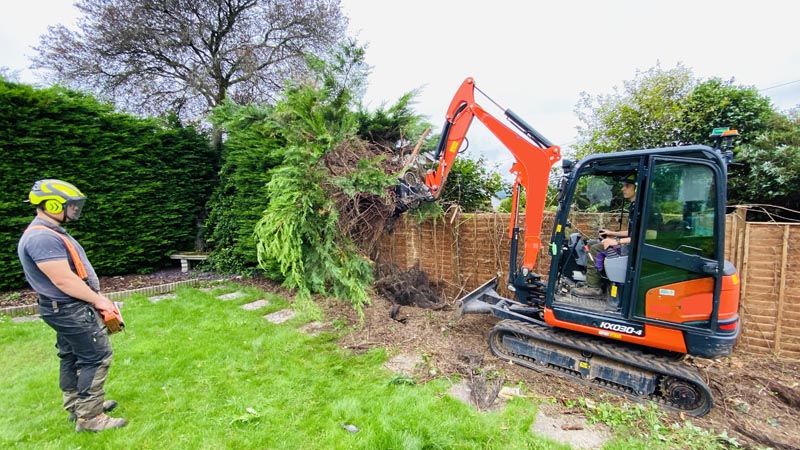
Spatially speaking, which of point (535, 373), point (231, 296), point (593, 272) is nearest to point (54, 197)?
point (231, 296)

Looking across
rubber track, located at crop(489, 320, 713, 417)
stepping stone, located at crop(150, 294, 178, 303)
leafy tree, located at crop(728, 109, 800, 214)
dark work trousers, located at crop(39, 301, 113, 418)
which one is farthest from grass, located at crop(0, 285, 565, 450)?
leafy tree, located at crop(728, 109, 800, 214)

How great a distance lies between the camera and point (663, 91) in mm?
5457

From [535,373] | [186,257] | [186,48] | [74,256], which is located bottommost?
[535,373]

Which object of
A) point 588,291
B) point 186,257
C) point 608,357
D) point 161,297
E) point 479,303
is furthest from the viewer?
point 186,257

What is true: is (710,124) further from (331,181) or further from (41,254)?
(41,254)

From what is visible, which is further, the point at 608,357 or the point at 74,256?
the point at 608,357

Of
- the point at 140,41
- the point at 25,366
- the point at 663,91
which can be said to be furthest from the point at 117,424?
the point at 140,41

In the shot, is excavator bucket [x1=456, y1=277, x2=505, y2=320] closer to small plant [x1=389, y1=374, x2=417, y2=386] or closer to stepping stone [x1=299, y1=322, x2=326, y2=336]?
small plant [x1=389, y1=374, x2=417, y2=386]

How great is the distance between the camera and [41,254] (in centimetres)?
213

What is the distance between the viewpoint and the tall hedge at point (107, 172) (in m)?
5.08

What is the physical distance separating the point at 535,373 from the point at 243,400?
107 inches

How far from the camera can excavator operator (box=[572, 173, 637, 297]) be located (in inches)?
119

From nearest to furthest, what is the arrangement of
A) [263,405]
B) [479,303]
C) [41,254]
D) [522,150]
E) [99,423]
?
[41,254] < [99,423] < [263,405] < [522,150] < [479,303]

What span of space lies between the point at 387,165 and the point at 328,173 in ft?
3.54
